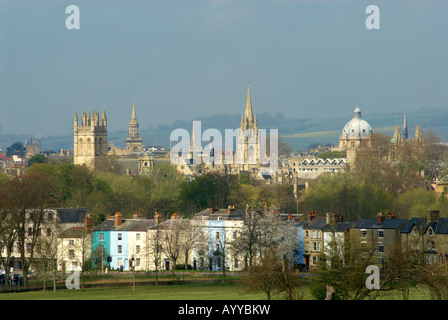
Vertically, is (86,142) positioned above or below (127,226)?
above

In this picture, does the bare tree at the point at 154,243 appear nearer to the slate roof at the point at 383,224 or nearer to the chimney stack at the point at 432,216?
the slate roof at the point at 383,224

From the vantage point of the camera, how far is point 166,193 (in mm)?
87500

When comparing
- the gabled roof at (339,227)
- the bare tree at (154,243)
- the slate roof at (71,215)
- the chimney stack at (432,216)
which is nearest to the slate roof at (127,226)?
the bare tree at (154,243)

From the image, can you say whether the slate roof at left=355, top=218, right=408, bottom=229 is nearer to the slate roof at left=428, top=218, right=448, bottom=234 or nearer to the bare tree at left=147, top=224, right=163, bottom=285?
the slate roof at left=428, top=218, right=448, bottom=234

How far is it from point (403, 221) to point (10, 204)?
66.9 feet

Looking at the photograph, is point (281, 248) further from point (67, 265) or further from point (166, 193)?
point (166, 193)

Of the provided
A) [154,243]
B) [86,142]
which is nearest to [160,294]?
[154,243]

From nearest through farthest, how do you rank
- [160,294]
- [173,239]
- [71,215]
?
[160,294] < [173,239] < [71,215]

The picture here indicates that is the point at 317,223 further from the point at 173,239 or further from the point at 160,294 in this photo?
the point at 160,294

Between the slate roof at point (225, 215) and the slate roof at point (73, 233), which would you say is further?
the slate roof at point (225, 215)

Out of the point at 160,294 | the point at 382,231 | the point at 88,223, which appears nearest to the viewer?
the point at 160,294

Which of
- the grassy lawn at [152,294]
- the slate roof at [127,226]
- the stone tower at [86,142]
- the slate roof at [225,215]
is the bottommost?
the grassy lawn at [152,294]
